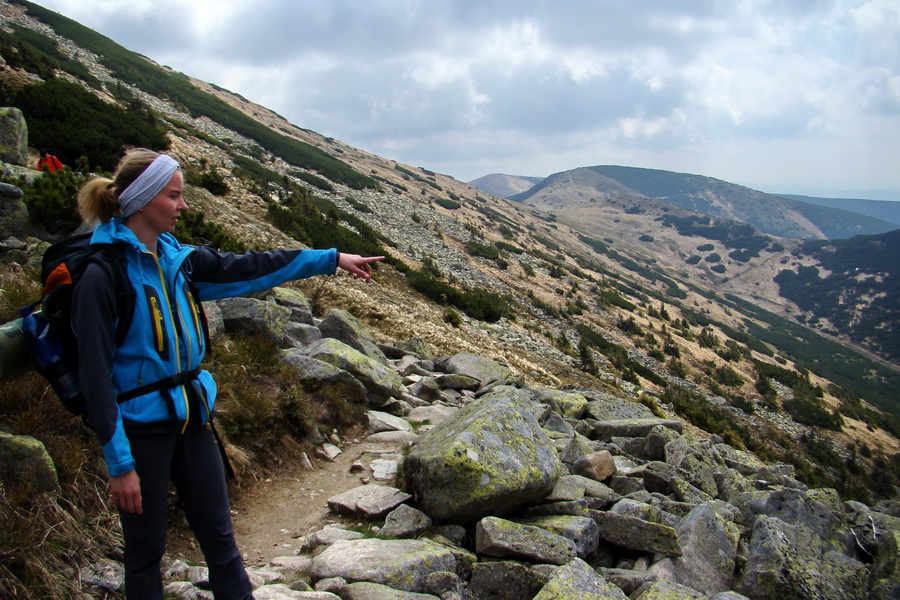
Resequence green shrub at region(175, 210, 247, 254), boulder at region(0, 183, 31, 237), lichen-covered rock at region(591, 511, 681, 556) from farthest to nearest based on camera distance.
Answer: green shrub at region(175, 210, 247, 254)
boulder at region(0, 183, 31, 237)
lichen-covered rock at region(591, 511, 681, 556)

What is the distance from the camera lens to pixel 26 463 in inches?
119

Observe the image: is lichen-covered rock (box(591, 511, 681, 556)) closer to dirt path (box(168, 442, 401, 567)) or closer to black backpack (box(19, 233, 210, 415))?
dirt path (box(168, 442, 401, 567))

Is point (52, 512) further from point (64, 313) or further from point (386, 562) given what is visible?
point (386, 562)

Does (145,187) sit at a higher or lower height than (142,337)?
higher

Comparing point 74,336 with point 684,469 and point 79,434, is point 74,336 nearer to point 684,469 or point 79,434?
point 79,434

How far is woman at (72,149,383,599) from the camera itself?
81.3 inches

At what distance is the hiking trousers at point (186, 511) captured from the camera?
7.65 feet

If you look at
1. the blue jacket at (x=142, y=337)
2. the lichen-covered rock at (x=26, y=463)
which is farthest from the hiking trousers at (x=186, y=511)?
the lichen-covered rock at (x=26, y=463)

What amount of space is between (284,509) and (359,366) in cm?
294

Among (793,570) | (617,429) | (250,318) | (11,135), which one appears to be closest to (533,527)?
(793,570)

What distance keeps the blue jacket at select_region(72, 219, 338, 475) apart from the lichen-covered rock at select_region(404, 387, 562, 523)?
7.93 feet

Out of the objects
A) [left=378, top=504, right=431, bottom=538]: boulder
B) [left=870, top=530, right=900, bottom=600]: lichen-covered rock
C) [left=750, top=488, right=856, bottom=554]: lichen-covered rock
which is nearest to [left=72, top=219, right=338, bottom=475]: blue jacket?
[left=378, top=504, right=431, bottom=538]: boulder

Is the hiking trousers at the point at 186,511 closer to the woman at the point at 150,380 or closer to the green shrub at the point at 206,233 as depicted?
the woman at the point at 150,380

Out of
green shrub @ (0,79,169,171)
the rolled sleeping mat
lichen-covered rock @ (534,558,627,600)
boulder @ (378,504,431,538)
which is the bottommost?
boulder @ (378,504,431,538)
